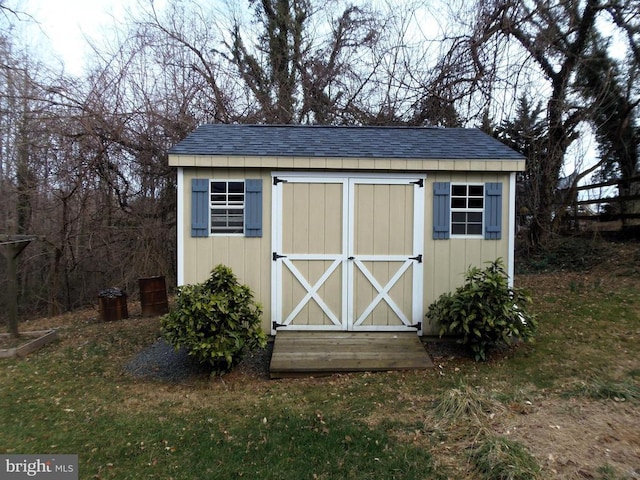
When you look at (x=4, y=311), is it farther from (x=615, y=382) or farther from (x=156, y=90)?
(x=615, y=382)

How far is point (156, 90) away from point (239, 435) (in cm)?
925

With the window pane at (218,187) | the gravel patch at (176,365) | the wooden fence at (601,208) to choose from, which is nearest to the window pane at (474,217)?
the gravel patch at (176,365)

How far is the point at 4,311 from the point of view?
9359 mm

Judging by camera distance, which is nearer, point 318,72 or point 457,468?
point 457,468

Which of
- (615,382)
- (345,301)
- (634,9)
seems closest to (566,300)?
(615,382)

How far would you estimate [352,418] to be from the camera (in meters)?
3.25

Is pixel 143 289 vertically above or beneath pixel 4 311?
above

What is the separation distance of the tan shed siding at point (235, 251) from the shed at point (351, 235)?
0.5 inches

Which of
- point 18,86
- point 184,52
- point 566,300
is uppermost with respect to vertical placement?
point 184,52

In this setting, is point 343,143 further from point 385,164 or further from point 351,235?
point 351,235

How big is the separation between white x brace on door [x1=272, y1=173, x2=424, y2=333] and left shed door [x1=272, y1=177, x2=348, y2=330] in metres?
0.01

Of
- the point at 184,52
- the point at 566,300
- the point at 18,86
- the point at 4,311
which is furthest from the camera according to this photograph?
the point at 184,52

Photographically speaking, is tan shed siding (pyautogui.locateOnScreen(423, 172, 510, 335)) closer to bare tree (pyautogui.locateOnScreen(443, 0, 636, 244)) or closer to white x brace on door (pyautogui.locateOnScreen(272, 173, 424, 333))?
white x brace on door (pyautogui.locateOnScreen(272, 173, 424, 333))

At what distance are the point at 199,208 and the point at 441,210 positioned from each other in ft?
10.4
